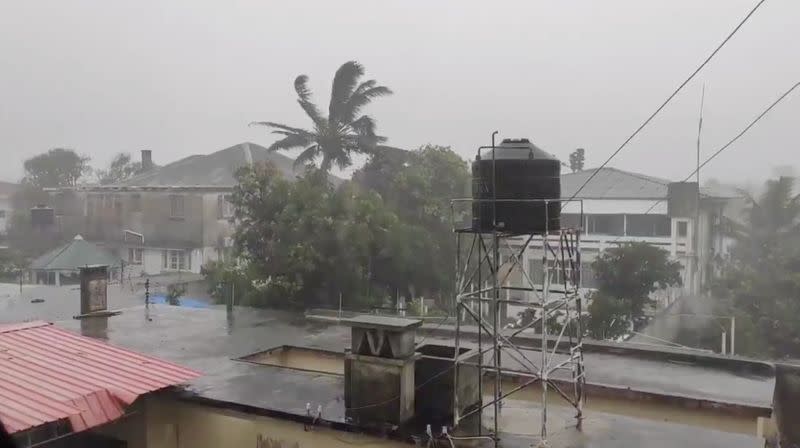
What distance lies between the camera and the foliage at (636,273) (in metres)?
19.8

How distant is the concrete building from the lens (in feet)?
99.5

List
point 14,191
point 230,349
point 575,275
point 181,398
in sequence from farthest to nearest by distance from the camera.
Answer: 1. point 14,191
2. point 230,349
3. point 181,398
4. point 575,275

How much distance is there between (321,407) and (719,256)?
23.1 metres

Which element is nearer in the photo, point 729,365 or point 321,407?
point 321,407

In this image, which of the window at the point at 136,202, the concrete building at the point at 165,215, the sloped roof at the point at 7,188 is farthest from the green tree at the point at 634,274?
the sloped roof at the point at 7,188

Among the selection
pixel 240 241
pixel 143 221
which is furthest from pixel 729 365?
pixel 143 221

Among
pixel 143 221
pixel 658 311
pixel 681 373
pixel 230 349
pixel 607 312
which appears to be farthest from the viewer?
pixel 143 221

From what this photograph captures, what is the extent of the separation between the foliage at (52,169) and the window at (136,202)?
16.5 m

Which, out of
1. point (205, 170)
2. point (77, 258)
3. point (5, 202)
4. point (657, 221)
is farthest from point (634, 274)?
point (5, 202)

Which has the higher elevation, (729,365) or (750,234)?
(750,234)

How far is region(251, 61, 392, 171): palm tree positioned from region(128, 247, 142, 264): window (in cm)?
946

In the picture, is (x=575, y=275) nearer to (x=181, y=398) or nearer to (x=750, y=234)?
(x=181, y=398)

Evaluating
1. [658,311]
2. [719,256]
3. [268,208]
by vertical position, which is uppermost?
[268,208]

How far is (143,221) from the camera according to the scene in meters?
31.4
